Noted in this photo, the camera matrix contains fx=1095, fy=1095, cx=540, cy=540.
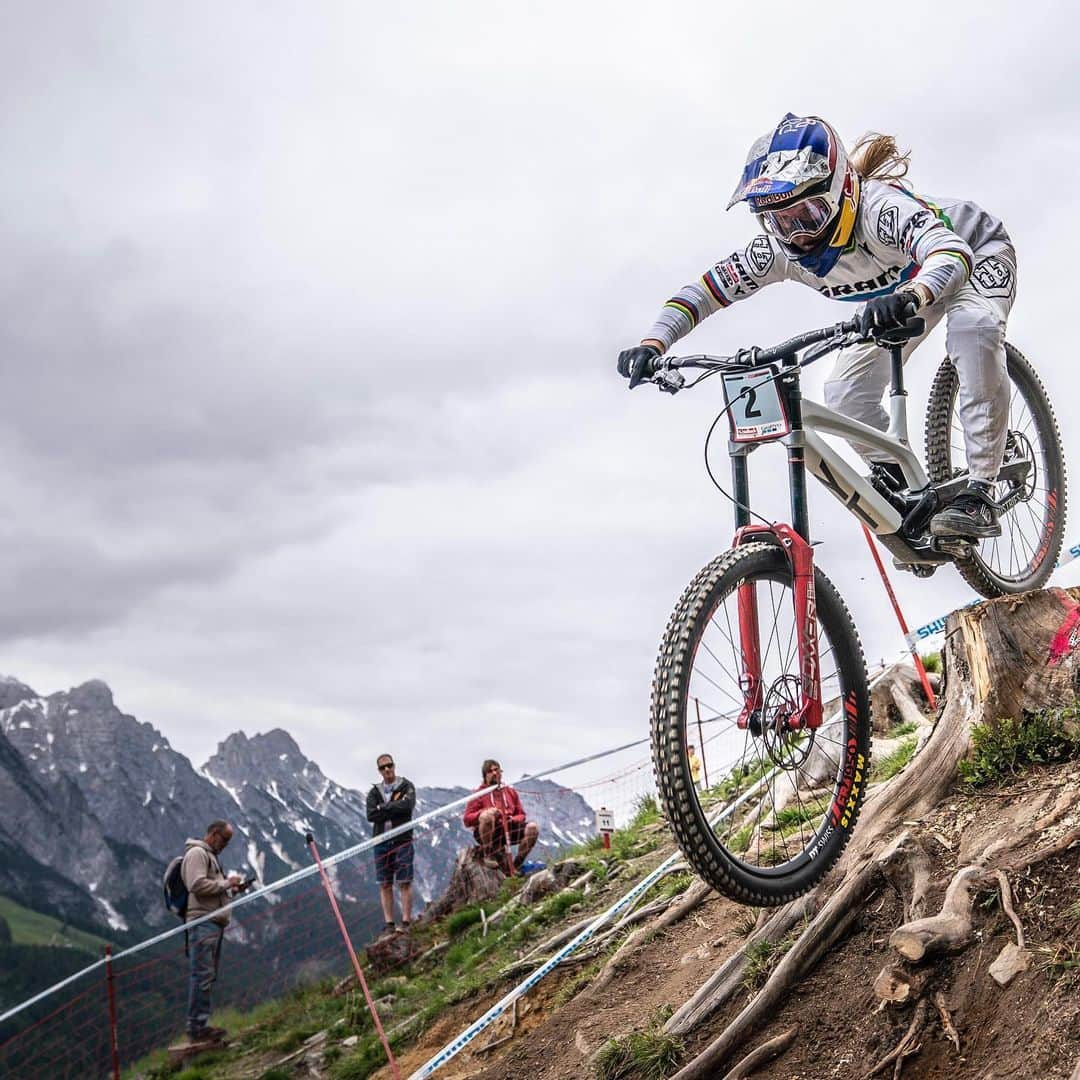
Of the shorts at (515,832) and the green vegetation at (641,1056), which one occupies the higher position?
the shorts at (515,832)

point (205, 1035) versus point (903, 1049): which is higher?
point (205, 1035)

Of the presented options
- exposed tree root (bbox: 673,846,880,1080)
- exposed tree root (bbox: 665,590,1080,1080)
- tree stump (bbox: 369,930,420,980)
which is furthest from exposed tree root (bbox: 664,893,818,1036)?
tree stump (bbox: 369,930,420,980)

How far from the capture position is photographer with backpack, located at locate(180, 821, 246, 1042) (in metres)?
12.4

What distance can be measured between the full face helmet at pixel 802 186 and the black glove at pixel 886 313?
1.07m

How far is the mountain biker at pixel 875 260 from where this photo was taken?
576cm

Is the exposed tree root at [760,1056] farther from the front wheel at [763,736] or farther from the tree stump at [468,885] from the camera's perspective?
the tree stump at [468,885]

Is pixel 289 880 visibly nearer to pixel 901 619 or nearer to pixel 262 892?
pixel 262 892

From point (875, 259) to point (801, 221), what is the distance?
1.97ft

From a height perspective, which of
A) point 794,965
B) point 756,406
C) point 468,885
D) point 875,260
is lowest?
point 794,965

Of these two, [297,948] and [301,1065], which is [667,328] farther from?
[297,948]

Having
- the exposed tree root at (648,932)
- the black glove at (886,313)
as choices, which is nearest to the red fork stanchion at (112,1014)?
the exposed tree root at (648,932)

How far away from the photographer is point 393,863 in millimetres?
13680

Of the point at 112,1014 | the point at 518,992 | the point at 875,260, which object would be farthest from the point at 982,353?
the point at 112,1014

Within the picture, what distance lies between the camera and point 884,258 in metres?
6.29
